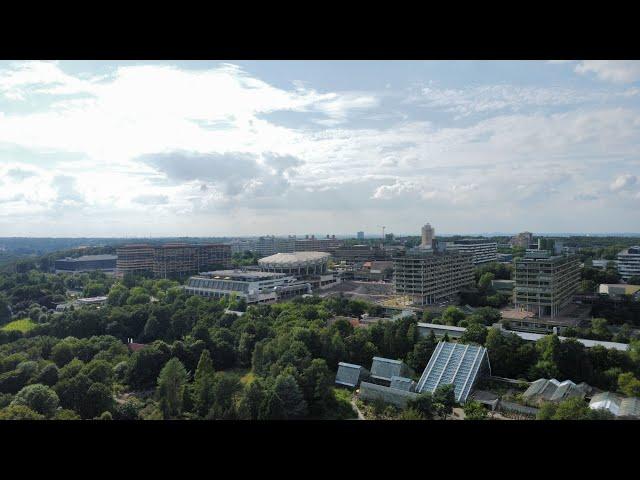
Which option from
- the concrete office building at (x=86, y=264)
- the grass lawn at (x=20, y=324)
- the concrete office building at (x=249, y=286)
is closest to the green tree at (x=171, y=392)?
the grass lawn at (x=20, y=324)

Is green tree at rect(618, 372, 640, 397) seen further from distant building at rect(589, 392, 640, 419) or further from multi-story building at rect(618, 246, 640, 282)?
multi-story building at rect(618, 246, 640, 282)

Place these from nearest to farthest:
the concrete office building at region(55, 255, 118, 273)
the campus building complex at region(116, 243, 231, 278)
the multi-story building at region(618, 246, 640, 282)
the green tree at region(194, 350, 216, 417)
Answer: the green tree at region(194, 350, 216, 417), the multi-story building at region(618, 246, 640, 282), the campus building complex at region(116, 243, 231, 278), the concrete office building at region(55, 255, 118, 273)

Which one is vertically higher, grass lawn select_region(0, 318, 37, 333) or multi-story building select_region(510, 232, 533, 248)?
multi-story building select_region(510, 232, 533, 248)

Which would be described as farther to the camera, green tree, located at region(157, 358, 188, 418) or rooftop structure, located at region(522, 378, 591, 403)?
rooftop structure, located at region(522, 378, 591, 403)

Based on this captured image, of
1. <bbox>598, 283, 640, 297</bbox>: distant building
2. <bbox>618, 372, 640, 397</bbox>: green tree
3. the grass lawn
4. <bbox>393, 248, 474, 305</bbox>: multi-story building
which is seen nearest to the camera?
<bbox>618, 372, 640, 397</bbox>: green tree

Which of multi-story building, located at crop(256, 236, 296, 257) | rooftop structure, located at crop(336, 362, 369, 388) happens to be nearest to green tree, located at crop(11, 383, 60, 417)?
rooftop structure, located at crop(336, 362, 369, 388)
